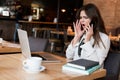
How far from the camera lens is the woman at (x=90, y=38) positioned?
2.00 meters

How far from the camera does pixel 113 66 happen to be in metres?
1.93

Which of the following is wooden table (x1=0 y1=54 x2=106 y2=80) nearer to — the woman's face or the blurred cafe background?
the woman's face

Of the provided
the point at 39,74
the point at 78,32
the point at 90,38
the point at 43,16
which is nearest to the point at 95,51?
the point at 90,38

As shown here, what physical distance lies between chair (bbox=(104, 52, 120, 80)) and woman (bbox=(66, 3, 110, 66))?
0.06 m

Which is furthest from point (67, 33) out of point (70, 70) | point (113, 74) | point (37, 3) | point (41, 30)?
point (70, 70)

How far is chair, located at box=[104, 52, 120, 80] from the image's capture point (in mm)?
1896

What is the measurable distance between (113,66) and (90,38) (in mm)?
342

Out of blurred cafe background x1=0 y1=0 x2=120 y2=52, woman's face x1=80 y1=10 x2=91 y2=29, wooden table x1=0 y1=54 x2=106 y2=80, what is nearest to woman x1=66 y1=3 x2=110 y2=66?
woman's face x1=80 y1=10 x2=91 y2=29

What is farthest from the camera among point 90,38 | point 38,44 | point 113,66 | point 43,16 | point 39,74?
point 43,16

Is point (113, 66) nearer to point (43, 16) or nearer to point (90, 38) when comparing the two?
point (90, 38)

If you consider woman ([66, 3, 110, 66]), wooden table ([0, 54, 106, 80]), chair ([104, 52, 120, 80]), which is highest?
woman ([66, 3, 110, 66])

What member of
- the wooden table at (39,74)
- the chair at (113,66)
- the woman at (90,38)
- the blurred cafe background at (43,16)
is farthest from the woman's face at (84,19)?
the blurred cafe background at (43,16)

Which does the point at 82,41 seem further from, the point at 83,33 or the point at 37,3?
the point at 37,3

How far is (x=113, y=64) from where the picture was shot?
194 centimetres
